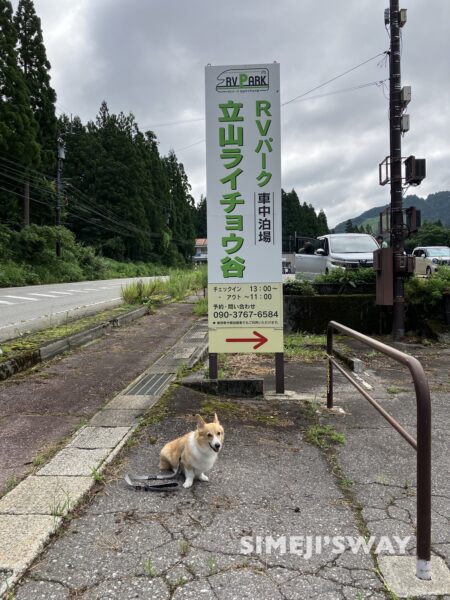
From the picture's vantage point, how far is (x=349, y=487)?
117 inches

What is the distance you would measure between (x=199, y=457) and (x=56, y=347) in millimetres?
5094

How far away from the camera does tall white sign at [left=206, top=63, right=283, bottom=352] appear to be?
4.95 m

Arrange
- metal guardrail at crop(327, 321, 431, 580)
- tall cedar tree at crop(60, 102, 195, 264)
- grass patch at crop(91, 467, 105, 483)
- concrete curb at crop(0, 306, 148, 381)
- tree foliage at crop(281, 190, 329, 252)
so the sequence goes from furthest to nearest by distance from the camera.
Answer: tree foliage at crop(281, 190, 329, 252) → tall cedar tree at crop(60, 102, 195, 264) → concrete curb at crop(0, 306, 148, 381) → grass patch at crop(91, 467, 105, 483) → metal guardrail at crop(327, 321, 431, 580)

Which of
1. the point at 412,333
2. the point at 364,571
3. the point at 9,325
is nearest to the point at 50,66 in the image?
the point at 9,325

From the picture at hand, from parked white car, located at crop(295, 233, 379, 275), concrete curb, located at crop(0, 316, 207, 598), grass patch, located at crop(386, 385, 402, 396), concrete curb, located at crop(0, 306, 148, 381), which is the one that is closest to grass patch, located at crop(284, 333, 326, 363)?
grass patch, located at crop(386, 385, 402, 396)

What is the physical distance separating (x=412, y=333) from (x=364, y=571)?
723cm

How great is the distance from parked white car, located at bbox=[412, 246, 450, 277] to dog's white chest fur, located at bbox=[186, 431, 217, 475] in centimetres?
1587

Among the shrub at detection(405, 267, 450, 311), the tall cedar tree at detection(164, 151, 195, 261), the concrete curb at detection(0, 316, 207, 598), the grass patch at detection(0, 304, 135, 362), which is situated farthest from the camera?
the tall cedar tree at detection(164, 151, 195, 261)

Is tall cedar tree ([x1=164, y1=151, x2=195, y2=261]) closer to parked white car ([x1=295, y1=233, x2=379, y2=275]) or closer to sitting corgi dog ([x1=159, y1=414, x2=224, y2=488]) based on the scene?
parked white car ([x1=295, y1=233, x2=379, y2=275])

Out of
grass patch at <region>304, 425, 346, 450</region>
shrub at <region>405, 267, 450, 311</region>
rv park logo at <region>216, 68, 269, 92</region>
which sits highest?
rv park logo at <region>216, 68, 269, 92</region>

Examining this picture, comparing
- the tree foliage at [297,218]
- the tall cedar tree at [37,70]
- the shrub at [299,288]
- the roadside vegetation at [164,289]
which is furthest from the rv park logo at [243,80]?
the tree foliage at [297,218]

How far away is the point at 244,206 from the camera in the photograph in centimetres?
501

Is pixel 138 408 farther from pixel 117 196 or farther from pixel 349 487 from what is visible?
pixel 117 196

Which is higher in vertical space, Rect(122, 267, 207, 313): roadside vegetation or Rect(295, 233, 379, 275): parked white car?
Rect(295, 233, 379, 275): parked white car
